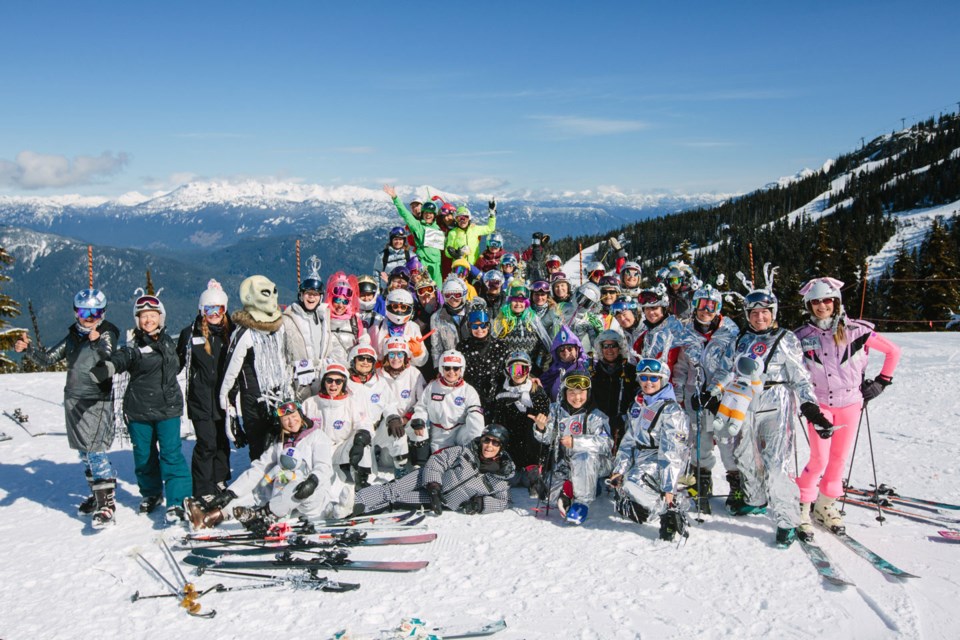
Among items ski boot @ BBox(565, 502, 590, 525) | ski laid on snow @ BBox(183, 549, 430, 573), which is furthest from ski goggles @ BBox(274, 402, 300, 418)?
ski boot @ BBox(565, 502, 590, 525)

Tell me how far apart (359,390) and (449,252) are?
436 centimetres

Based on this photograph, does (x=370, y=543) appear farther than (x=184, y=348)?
No

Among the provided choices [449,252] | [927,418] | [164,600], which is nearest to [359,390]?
[164,600]

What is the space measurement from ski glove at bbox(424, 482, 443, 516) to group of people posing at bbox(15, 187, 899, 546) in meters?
0.02

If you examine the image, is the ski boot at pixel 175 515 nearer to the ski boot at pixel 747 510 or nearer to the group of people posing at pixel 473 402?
the group of people posing at pixel 473 402

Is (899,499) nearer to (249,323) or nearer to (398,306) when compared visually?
(398,306)

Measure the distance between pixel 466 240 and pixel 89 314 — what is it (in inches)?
243

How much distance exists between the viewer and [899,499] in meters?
5.96

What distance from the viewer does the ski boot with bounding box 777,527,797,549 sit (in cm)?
488

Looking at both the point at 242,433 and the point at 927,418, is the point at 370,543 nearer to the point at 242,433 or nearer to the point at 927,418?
the point at 242,433

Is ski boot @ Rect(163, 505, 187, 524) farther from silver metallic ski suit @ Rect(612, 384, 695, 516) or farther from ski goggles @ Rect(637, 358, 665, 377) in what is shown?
ski goggles @ Rect(637, 358, 665, 377)

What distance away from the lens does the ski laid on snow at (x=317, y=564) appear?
4.64m

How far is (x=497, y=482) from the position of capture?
5844mm

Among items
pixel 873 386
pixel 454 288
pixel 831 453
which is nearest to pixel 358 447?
pixel 454 288
